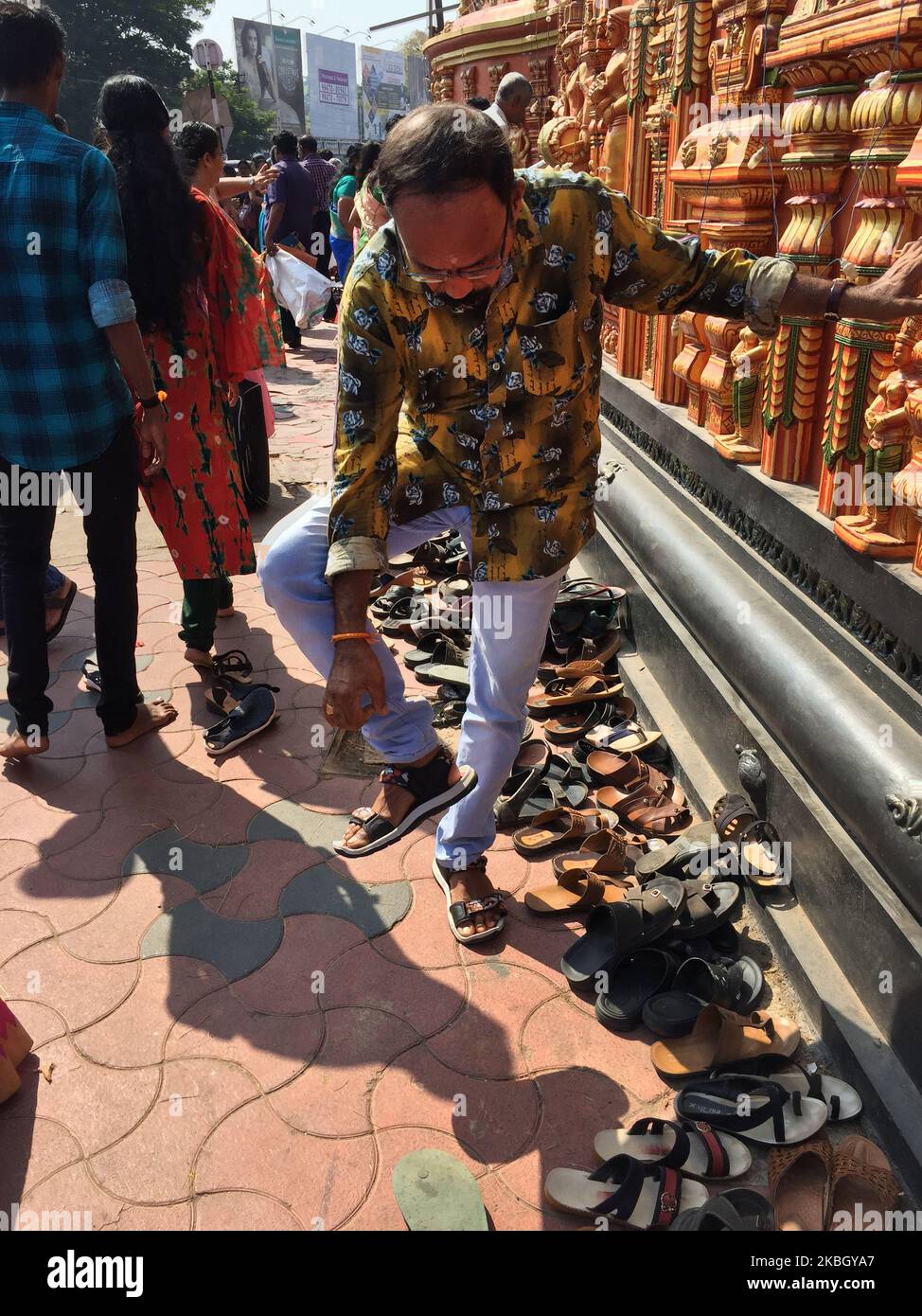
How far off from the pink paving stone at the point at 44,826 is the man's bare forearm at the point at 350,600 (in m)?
1.42

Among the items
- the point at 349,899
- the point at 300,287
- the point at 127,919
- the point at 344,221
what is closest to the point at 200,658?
the point at 127,919

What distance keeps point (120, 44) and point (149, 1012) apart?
150ft

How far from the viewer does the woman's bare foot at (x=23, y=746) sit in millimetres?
3064

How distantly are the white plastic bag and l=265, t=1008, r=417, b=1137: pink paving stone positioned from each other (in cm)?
505

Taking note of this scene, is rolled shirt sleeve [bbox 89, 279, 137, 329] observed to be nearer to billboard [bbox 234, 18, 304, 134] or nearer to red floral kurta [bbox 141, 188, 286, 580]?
red floral kurta [bbox 141, 188, 286, 580]

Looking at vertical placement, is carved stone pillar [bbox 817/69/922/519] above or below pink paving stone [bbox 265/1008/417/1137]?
above

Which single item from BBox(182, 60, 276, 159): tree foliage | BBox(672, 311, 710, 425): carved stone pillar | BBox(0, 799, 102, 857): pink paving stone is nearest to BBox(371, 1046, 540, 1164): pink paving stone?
BBox(0, 799, 102, 857): pink paving stone

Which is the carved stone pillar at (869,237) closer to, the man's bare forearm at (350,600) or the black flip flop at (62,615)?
the man's bare forearm at (350,600)

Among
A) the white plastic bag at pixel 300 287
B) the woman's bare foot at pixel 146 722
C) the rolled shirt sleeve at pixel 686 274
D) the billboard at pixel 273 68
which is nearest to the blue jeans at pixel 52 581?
the woman's bare foot at pixel 146 722

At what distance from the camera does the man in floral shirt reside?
1.83 metres

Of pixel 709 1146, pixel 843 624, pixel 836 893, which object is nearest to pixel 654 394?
pixel 843 624

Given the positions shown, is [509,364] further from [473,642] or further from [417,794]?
[417,794]
